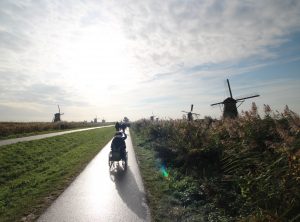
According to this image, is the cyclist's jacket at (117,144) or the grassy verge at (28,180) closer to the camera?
the grassy verge at (28,180)

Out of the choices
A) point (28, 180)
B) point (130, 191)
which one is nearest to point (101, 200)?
point (130, 191)

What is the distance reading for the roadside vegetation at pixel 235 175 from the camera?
16.0ft

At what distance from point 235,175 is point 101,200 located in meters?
4.12

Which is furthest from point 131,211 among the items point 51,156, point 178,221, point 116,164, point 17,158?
point 51,156

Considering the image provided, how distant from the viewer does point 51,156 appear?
763 inches

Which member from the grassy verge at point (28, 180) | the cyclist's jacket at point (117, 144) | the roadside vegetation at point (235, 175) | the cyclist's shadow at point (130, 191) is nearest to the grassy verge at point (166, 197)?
the roadside vegetation at point (235, 175)

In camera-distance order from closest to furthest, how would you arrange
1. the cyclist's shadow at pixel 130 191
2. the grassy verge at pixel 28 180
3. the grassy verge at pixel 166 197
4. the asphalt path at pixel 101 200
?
the grassy verge at pixel 166 197 → the asphalt path at pixel 101 200 → the cyclist's shadow at pixel 130 191 → the grassy verge at pixel 28 180

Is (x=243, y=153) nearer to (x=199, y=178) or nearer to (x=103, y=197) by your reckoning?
(x=199, y=178)

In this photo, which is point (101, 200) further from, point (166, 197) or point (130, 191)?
point (166, 197)

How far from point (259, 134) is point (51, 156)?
15.3 m

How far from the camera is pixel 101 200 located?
28.4 feet

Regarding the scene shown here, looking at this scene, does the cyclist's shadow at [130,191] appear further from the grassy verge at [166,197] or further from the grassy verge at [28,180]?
the grassy verge at [28,180]

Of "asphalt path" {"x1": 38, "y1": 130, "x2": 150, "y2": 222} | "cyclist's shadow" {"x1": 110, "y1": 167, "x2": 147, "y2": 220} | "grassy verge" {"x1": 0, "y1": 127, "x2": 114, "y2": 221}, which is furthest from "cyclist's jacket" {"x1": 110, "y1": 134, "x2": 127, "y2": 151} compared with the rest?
"grassy verge" {"x1": 0, "y1": 127, "x2": 114, "y2": 221}

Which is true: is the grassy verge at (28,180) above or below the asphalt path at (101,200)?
above
